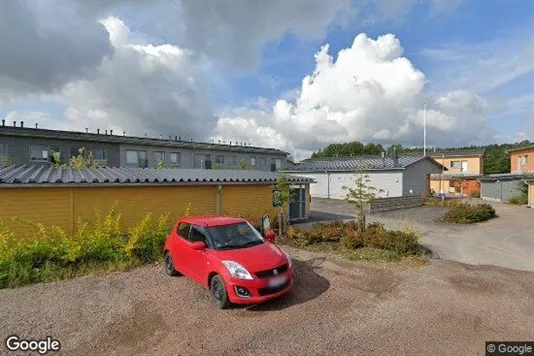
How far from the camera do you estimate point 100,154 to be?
31.3 metres

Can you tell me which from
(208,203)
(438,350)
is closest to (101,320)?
(438,350)

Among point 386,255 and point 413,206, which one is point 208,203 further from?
point 413,206

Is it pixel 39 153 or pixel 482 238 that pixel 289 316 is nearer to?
pixel 482 238

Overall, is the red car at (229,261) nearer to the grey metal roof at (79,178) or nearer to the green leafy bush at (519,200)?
the grey metal roof at (79,178)

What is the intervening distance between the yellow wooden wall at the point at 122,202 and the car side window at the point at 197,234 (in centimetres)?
554

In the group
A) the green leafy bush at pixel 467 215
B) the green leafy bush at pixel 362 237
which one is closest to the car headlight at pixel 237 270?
the green leafy bush at pixel 362 237

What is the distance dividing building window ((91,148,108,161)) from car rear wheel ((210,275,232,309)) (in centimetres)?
2948

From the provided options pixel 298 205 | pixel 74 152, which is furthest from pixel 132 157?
pixel 298 205

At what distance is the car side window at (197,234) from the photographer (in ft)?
22.1

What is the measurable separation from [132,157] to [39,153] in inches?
310

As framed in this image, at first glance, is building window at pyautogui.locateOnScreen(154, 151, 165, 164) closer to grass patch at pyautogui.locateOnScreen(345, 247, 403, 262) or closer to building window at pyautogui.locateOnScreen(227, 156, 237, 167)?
building window at pyautogui.locateOnScreen(227, 156, 237, 167)

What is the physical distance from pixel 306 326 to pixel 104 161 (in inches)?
1227

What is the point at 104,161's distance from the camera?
3128 cm

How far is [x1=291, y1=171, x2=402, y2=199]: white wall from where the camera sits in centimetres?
2947
